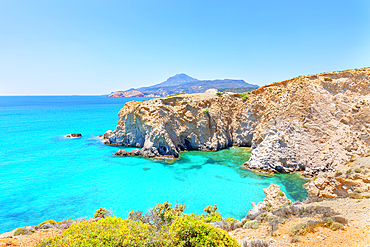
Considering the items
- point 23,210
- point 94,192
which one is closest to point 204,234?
point 94,192

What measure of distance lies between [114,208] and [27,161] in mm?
21898

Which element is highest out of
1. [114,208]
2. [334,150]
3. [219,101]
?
[219,101]

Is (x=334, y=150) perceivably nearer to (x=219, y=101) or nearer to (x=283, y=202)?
(x=283, y=202)

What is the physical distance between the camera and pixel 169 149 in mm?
32094

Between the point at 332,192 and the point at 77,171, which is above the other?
the point at 332,192

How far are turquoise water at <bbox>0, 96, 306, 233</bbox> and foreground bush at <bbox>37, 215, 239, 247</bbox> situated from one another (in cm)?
1176

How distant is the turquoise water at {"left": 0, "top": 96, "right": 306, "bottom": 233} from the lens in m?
17.5

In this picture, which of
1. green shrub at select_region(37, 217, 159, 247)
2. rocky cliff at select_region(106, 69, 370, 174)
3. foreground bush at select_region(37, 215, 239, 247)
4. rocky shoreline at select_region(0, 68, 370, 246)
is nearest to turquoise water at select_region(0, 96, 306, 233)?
rocky cliff at select_region(106, 69, 370, 174)

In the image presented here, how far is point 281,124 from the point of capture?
2525 centimetres

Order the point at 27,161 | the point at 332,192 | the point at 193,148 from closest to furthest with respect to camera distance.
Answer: the point at 332,192 < the point at 27,161 < the point at 193,148

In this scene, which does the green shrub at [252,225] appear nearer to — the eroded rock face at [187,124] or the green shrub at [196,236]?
the green shrub at [196,236]

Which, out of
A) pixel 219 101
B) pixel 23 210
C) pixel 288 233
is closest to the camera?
pixel 288 233

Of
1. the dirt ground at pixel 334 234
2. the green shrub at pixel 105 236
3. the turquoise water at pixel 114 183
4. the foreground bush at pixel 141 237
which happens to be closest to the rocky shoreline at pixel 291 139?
the dirt ground at pixel 334 234

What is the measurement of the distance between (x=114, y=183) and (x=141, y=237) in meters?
19.1
